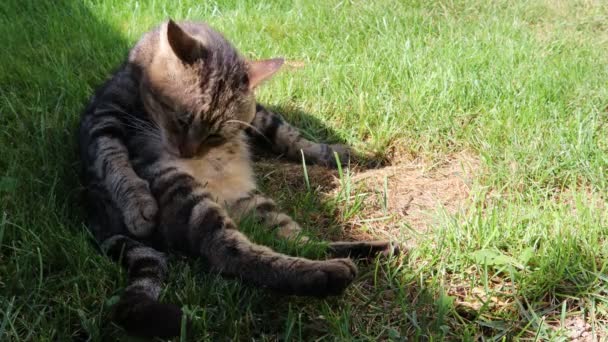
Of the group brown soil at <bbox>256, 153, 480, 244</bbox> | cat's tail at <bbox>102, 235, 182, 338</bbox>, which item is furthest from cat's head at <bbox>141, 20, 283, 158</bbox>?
cat's tail at <bbox>102, 235, 182, 338</bbox>

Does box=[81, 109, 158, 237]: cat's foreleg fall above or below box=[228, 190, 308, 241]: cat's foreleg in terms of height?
above

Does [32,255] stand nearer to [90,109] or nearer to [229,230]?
[229,230]

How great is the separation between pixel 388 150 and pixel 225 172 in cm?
89

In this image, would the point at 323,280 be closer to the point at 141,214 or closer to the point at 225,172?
the point at 141,214

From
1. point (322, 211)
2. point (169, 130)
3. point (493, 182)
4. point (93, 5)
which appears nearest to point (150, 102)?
point (169, 130)

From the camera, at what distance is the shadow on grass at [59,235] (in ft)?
5.54

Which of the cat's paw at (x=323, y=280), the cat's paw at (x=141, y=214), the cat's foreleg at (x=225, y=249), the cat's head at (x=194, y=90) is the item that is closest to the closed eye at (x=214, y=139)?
the cat's head at (x=194, y=90)

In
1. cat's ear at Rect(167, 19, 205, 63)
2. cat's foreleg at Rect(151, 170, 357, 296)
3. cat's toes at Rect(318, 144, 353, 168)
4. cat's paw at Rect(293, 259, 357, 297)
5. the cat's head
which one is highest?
cat's ear at Rect(167, 19, 205, 63)

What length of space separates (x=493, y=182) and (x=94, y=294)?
1711mm

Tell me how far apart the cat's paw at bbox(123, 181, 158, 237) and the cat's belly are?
227 mm

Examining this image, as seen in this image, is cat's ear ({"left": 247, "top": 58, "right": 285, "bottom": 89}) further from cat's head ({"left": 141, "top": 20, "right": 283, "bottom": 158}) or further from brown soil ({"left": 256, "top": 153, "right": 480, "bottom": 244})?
brown soil ({"left": 256, "top": 153, "right": 480, "bottom": 244})

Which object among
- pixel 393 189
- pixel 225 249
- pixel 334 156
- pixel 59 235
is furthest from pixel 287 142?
pixel 59 235

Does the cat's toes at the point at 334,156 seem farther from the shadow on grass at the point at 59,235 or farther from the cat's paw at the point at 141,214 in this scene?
the cat's paw at the point at 141,214

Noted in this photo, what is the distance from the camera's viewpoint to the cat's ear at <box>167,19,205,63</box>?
2.25m
